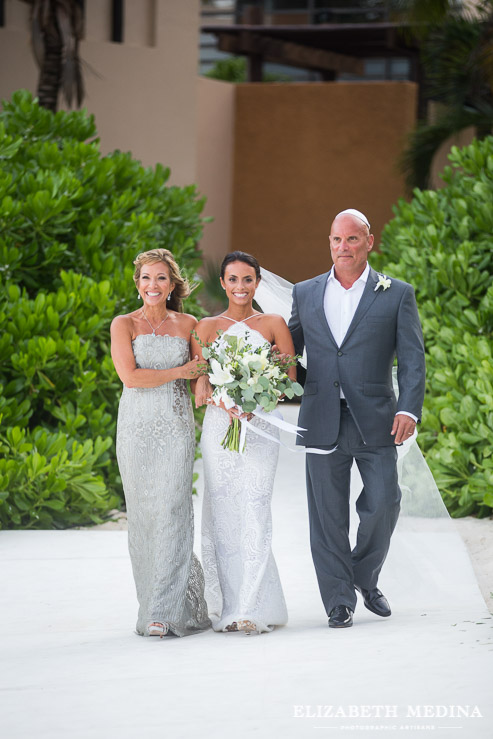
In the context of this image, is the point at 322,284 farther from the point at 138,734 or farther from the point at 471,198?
the point at 471,198

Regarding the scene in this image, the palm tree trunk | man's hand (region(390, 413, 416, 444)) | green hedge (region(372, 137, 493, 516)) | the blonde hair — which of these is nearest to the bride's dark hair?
the blonde hair

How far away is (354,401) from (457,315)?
4663mm

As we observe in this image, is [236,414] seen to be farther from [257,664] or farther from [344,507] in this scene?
[257,664]

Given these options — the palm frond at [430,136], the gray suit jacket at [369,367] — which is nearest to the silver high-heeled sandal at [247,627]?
the gray suit jacket at [369,367]

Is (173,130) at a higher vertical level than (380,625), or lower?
higher

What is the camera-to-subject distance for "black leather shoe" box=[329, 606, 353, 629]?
17.2 ft

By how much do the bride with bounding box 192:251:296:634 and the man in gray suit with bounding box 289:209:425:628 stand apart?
20cm

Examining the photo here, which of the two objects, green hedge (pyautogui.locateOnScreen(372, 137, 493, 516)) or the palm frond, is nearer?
green hedge (pyautogui.locateOnScreen(372, 137, 493, 516))

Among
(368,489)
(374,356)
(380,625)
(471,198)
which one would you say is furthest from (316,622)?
(471,198)

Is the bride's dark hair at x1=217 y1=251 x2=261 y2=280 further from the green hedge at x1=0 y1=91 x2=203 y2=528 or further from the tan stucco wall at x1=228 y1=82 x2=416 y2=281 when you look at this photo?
the tan stucco wall at x1=228 y1=82 x2=416 y2=281

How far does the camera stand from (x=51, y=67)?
49.7ft

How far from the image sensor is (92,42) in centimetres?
1717

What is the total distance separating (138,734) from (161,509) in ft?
5.35

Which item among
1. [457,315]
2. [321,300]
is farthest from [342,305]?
[457,315]
